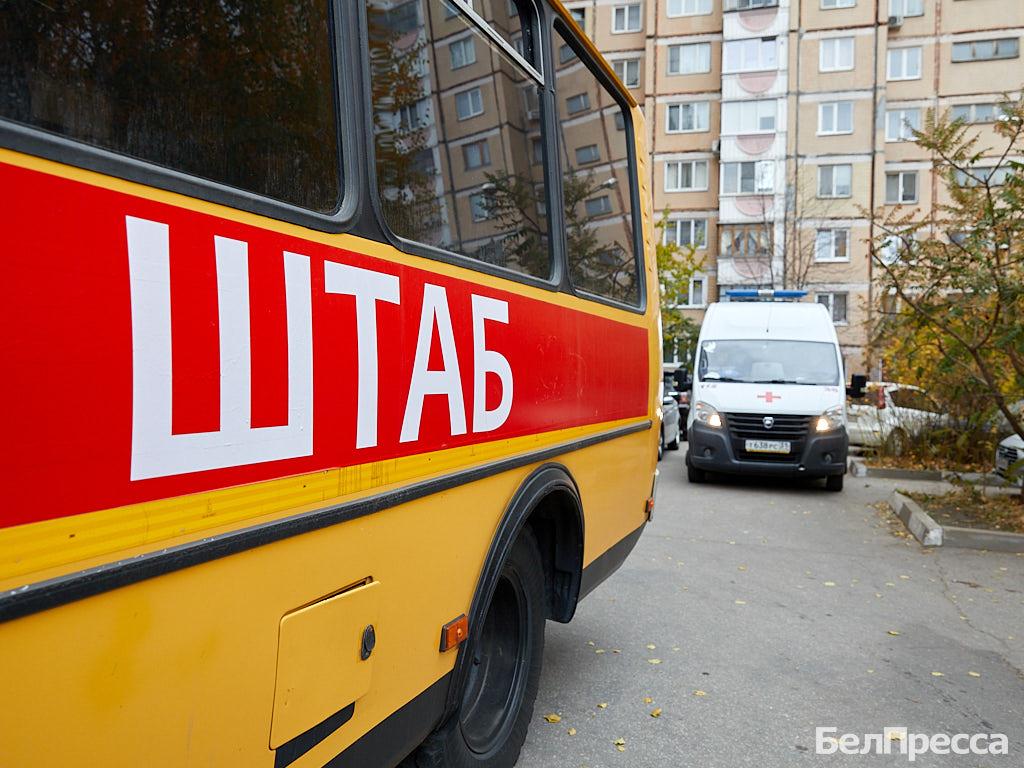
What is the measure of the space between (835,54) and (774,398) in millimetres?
31474

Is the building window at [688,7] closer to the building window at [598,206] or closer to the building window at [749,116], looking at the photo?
the building window at [749,116]

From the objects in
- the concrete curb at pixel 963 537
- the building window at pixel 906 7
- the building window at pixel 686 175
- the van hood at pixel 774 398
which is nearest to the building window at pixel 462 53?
the concrete curb at pixel 963 537

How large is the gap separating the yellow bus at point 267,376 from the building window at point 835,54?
3867 cm

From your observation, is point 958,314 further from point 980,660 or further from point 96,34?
point 96,34

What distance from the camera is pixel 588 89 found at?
4.25 m

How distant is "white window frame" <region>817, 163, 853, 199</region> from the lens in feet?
123

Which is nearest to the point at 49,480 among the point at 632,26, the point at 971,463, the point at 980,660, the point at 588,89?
the point at 588,89

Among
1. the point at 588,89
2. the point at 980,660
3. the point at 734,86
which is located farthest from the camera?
the point at 734,86

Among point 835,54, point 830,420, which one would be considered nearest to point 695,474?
point 830,420

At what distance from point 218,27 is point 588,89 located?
2.80 meters

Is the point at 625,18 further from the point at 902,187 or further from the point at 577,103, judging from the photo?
the point at 577,103

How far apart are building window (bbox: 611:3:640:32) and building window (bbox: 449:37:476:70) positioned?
41060 millimetres

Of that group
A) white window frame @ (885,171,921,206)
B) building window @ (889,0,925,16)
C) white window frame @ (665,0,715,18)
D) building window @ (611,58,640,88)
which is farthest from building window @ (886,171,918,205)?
building window @ (611,58,640,88)

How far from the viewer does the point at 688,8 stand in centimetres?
3916
